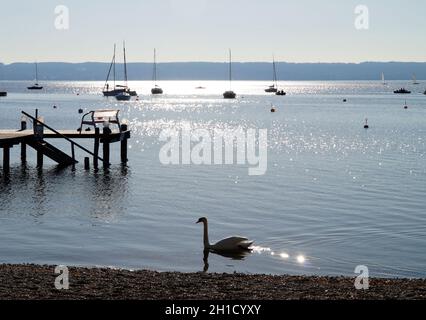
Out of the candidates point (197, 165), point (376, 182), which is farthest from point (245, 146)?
point (376, 182)

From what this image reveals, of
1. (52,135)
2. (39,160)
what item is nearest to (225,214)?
(52,135)

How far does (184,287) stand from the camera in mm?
16188

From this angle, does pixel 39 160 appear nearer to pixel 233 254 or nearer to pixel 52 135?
pixel 52 135

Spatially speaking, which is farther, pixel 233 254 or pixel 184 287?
pixel 233 254

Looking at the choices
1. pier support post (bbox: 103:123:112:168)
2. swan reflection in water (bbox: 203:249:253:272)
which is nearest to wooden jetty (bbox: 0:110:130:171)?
pier support post (bbox: 103:123:112:168)

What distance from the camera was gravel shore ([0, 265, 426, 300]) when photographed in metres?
14.9

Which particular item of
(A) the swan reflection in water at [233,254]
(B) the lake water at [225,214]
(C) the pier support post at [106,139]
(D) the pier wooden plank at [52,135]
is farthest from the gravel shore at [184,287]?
(C) the pier support post at [106,139]

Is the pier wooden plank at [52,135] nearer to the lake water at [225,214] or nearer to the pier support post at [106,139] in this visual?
the pier support post at [106,139]

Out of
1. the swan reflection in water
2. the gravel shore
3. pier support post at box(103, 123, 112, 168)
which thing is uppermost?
pier support post at box(103, 123, 112, 168)

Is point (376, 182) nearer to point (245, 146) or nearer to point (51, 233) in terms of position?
point (51, 233)

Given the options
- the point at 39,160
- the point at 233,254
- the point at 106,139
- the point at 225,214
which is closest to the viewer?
the point at 233,254

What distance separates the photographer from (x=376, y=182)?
1628 inches

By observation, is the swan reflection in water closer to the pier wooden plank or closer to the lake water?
the lake water
